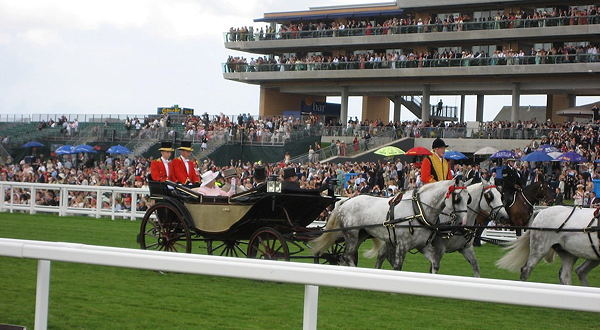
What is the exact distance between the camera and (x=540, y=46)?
55.0 metres

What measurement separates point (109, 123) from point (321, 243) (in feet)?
143

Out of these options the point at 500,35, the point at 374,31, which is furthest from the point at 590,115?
the point at 374,31

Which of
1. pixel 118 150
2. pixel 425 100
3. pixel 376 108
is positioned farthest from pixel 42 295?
pixel 376 108

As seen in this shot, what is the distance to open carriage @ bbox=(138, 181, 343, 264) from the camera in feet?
39.7

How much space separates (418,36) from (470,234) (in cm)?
4542

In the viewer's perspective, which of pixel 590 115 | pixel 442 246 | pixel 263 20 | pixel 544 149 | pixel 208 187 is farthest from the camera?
pixel 263 20

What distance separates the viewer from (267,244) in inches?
475

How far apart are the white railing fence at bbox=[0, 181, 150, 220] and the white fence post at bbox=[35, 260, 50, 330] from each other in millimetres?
20058

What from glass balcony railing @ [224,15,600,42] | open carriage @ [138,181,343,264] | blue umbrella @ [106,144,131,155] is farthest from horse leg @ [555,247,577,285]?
glass balcony railing @ [224,15,600,42]

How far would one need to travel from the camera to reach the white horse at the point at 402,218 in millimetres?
11812

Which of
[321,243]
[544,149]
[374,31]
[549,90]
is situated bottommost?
[321,243]

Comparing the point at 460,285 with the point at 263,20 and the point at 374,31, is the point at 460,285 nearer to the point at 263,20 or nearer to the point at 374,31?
the point at 374,31

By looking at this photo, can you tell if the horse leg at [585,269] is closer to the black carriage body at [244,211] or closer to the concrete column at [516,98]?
the black carriage body at [244,211]

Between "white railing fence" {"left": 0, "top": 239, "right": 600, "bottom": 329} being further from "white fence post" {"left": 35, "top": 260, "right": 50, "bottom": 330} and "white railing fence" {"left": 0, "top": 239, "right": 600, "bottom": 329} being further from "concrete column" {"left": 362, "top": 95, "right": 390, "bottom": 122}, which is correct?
"concrete column" {"left": 362, "top": 95, "right": 390, "bottom": 122}
